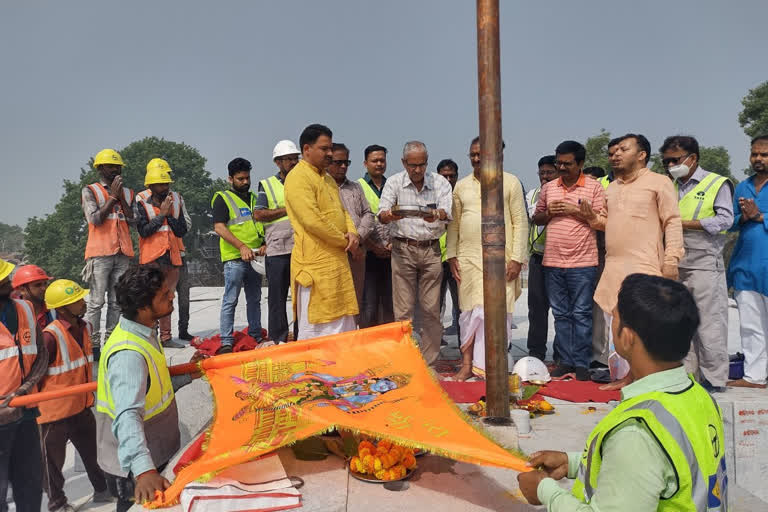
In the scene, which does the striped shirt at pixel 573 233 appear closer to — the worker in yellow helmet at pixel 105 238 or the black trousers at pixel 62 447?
the black trousers at pixel 62 447

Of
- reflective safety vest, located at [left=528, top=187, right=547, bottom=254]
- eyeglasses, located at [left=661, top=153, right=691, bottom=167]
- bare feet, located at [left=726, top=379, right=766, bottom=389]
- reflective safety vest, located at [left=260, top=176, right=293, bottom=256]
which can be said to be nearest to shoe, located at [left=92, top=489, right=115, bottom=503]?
reflective safety vest, located at [left=260, top=176, right=293, bottom=256]

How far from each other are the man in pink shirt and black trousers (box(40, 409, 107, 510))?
3.87m

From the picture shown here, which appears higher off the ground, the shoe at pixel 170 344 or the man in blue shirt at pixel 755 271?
the man in blue shirt at pixel 755 271

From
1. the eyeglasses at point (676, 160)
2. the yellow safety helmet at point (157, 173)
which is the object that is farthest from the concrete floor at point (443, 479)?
the yellow safety helmet at point (157, 173)

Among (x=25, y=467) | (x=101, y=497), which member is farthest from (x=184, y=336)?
(x=25, y=467)

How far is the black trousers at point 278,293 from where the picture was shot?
5.43m

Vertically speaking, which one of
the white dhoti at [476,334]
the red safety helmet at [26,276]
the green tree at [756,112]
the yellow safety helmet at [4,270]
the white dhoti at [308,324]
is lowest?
the white dhoti at [476,334]

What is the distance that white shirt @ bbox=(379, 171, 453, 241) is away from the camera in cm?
491

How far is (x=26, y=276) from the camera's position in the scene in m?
4.07

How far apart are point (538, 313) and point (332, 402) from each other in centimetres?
353

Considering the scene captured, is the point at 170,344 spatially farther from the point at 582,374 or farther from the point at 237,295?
the point at 582,374

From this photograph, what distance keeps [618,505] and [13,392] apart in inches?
127

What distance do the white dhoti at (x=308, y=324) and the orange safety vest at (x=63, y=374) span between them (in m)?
1.59

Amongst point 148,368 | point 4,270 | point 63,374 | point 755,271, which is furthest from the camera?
point 755,271
